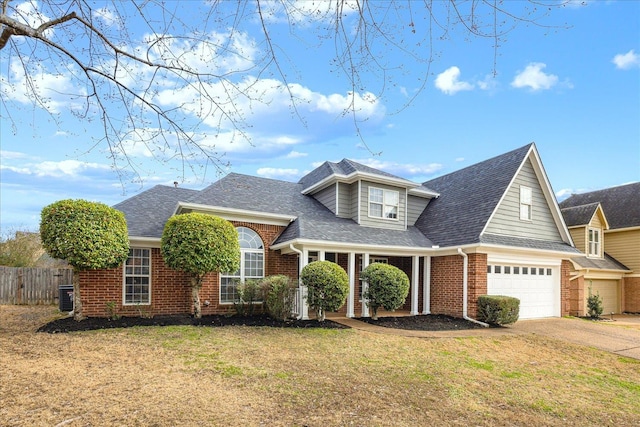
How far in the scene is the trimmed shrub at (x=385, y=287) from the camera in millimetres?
12164

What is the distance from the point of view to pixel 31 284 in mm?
17047

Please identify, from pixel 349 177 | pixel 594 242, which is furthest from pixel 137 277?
pixel 594 242

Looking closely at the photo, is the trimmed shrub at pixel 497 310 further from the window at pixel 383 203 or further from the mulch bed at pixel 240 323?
the window at pixel 383 203

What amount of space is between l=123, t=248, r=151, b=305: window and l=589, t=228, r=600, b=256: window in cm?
2079

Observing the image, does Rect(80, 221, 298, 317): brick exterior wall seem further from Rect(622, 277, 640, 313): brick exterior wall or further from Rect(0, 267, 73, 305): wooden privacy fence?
Rect(622, 277, 640, 313): brick exterior wall

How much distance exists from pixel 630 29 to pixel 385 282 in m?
8.94

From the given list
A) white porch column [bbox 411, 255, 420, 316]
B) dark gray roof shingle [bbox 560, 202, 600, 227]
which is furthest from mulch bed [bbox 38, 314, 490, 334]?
dark gray roof shingle [bbox 560, 202, 600, 227]

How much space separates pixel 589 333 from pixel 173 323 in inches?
504

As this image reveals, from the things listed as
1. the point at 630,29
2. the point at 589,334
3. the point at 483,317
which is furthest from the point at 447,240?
the point at 630,29

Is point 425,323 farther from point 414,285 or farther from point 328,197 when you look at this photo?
point 328,197

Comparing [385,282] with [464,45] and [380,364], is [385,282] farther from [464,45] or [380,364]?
[464,45]

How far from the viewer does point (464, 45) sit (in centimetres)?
367

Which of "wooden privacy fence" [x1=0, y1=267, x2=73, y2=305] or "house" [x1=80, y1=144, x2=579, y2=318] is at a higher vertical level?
"house" [x1=80, y1=144, x2=579, y2=318]

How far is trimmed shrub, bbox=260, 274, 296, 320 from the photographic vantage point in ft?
38.3
